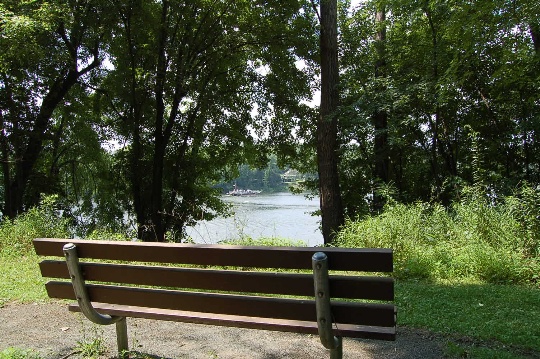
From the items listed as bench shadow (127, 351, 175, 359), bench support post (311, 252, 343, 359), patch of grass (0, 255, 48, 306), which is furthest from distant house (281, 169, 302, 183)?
bench support post (311, 252, 343, 359)

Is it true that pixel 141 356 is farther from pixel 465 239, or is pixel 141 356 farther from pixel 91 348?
pixel 465 239

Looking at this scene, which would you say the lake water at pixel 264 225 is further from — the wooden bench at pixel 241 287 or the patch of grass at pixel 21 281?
the wooden bench at pixel 241 287

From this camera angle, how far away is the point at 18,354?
2990mm

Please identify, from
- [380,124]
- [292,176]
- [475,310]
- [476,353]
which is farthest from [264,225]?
[292,176]

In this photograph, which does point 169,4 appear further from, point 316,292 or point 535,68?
point 316,292

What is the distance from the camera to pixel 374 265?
200 cm

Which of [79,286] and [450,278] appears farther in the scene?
[450,278]

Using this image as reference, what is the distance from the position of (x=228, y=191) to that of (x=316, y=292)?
69.8 ft

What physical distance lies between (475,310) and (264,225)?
598 cm

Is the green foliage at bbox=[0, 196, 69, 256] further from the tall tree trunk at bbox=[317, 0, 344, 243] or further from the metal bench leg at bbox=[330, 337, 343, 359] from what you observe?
the metal bench leg at bbox=[330, 337, 343, 359]

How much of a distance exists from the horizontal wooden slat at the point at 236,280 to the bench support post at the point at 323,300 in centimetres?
6

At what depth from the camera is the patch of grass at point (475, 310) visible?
337cm

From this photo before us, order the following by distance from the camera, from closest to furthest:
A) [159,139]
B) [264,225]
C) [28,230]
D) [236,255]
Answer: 1. [236,255]
2. [28,230]
3. [264,225]
4. [159,139]

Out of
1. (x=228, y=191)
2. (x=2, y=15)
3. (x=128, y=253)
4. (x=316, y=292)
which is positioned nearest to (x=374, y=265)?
(x=316, y=292)
